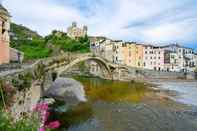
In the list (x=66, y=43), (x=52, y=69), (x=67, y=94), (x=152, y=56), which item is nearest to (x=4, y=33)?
(x=52, y=69)

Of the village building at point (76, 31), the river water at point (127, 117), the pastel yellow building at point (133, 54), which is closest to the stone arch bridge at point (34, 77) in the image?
the river water at point (127, 117)

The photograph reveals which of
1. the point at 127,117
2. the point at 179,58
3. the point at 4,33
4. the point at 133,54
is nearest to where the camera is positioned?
the point at 127,117

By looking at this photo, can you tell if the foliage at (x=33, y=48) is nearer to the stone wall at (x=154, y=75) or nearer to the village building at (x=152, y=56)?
the stone wall at (x=154, y=75)

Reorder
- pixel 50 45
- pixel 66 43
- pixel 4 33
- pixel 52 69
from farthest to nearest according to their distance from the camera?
pixel 66 43, pixel 50 45, pixel 52 69, pixel 4 33

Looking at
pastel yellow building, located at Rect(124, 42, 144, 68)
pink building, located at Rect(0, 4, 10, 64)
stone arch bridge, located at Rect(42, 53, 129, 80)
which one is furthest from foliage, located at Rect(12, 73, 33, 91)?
pastel yellow building, located at Rect(124, 42, 144, 68)

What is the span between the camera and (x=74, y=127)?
88.4ft

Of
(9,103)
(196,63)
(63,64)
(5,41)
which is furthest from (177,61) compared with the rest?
(9,103)

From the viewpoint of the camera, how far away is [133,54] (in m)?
123

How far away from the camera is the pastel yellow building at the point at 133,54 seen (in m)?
123

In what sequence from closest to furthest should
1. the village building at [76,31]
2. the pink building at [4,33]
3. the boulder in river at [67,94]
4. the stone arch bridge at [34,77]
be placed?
the stone arch bridge at [34,77]
the pink building at [4,33]
the boulder in river at [67,94]
the village building at [76,31]

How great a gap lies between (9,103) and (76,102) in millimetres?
25678

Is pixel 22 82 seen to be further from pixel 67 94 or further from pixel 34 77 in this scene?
pixel 67 94

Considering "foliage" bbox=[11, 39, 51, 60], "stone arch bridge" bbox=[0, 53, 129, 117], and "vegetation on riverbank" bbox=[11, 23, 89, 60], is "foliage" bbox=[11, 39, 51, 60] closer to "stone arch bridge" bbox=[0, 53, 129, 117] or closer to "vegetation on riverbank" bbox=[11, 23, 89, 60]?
"vegetation on riverbank" bbox=[11, 23, 89, 60]

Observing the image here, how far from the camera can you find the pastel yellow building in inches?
4830
